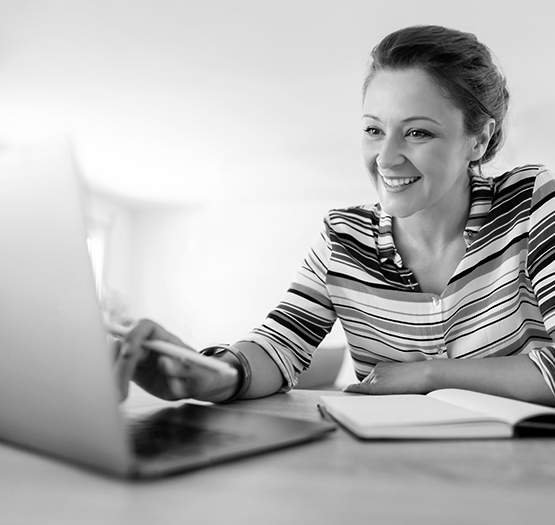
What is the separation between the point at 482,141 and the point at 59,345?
3.80ft

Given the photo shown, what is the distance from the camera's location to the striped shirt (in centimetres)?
114

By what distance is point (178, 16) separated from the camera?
3.54m

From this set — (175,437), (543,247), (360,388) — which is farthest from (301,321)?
(175,437)

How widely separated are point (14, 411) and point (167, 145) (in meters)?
5.73

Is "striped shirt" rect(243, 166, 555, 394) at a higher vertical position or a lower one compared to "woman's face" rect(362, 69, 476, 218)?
lower

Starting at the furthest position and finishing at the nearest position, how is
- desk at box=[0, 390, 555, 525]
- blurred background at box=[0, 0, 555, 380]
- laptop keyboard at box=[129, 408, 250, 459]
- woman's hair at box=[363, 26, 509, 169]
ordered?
blurred background at box=[0, 0, 555, 380]
woman's hair at box=[363, 26, 509, 169]
laptop keyboard at box=[129, 408, 250, 459]
desk at box=[0, 390, 555, 525]

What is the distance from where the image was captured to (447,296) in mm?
1165

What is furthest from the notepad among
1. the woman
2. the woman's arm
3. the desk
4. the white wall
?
the white wall

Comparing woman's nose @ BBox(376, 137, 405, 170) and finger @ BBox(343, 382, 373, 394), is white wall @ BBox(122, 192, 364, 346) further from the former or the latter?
finger @ BBox(343, 382, 373, 394)

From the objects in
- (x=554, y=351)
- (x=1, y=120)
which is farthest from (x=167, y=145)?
(x=554, y=351)

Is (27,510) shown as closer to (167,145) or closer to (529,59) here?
(529,59)

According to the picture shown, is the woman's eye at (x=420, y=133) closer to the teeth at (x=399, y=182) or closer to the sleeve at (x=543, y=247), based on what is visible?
the teeth at (x=399, y=182)

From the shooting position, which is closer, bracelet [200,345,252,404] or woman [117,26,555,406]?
bracelet [200,345,252,404]

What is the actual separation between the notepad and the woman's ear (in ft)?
2.41
